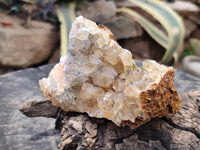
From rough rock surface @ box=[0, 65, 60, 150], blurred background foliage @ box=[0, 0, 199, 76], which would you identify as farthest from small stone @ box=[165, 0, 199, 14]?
rough rock surface @ box=[0, 65, 60, 150]

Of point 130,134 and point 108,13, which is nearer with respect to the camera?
point 130,134

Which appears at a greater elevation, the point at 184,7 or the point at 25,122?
the point at 184,7

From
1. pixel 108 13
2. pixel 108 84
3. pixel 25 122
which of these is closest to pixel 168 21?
pixel 108 13

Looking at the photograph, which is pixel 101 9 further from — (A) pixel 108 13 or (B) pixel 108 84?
(B) pixel 108 84

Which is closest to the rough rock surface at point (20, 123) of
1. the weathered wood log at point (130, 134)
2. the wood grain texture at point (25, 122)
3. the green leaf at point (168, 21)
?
the wood grain texture at point (25, 122)

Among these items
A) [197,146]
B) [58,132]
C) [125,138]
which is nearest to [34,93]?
[58,132]

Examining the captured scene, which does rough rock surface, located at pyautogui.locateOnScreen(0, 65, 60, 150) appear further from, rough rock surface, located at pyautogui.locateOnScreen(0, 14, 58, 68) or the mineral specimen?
rough rock surface, located at pyautogui.locateOnScreen(0, 14, 58, 68)
